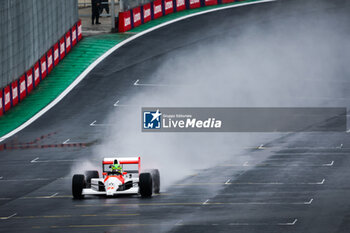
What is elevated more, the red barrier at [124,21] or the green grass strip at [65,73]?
the red barrier at [124,21]

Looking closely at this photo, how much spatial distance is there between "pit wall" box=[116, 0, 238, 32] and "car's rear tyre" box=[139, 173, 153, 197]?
37.1 metres

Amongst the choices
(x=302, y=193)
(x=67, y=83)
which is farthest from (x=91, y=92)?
(x=302, y=193)

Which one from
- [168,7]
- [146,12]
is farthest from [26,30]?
[168,7]

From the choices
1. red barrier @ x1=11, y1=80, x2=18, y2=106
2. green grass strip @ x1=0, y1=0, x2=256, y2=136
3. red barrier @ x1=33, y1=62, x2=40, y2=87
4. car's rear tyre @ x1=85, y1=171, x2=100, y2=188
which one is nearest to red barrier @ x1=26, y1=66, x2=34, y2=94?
green grass strip @ x1=0, y1=0, x2=256, y2=136

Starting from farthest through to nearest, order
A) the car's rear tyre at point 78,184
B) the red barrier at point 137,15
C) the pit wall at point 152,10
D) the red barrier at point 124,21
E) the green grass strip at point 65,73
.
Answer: the red barrier at point 137,15, the pit wall at point 152,10, the red barrier at point 124,21, the green grass strip at point 65,73, the car's rear tyre at point 78,184

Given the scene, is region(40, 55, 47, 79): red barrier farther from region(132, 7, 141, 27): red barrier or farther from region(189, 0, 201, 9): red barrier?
region(189, 0, 201, 9): red barrier

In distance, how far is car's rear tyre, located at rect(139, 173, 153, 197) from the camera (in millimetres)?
32562

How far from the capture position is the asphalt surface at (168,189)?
29094mm

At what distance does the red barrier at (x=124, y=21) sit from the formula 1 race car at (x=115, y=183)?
35621 millimetres

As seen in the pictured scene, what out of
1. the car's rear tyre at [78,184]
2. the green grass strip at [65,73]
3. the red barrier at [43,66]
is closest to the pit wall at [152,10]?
the green grass strip at [65,73]

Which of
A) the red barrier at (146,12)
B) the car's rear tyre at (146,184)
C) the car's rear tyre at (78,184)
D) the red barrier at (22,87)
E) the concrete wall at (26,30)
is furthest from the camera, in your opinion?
the red barrier at (146,12)

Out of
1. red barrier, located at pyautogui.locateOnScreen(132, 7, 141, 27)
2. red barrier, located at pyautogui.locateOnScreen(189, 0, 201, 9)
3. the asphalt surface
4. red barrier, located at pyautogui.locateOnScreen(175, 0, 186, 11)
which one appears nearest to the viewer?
the asphalt surface

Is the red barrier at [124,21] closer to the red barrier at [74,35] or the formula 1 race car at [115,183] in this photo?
the red barrier at [74,35]

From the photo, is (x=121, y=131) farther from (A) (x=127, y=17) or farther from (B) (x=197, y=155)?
(A) (x=127, y=17)
